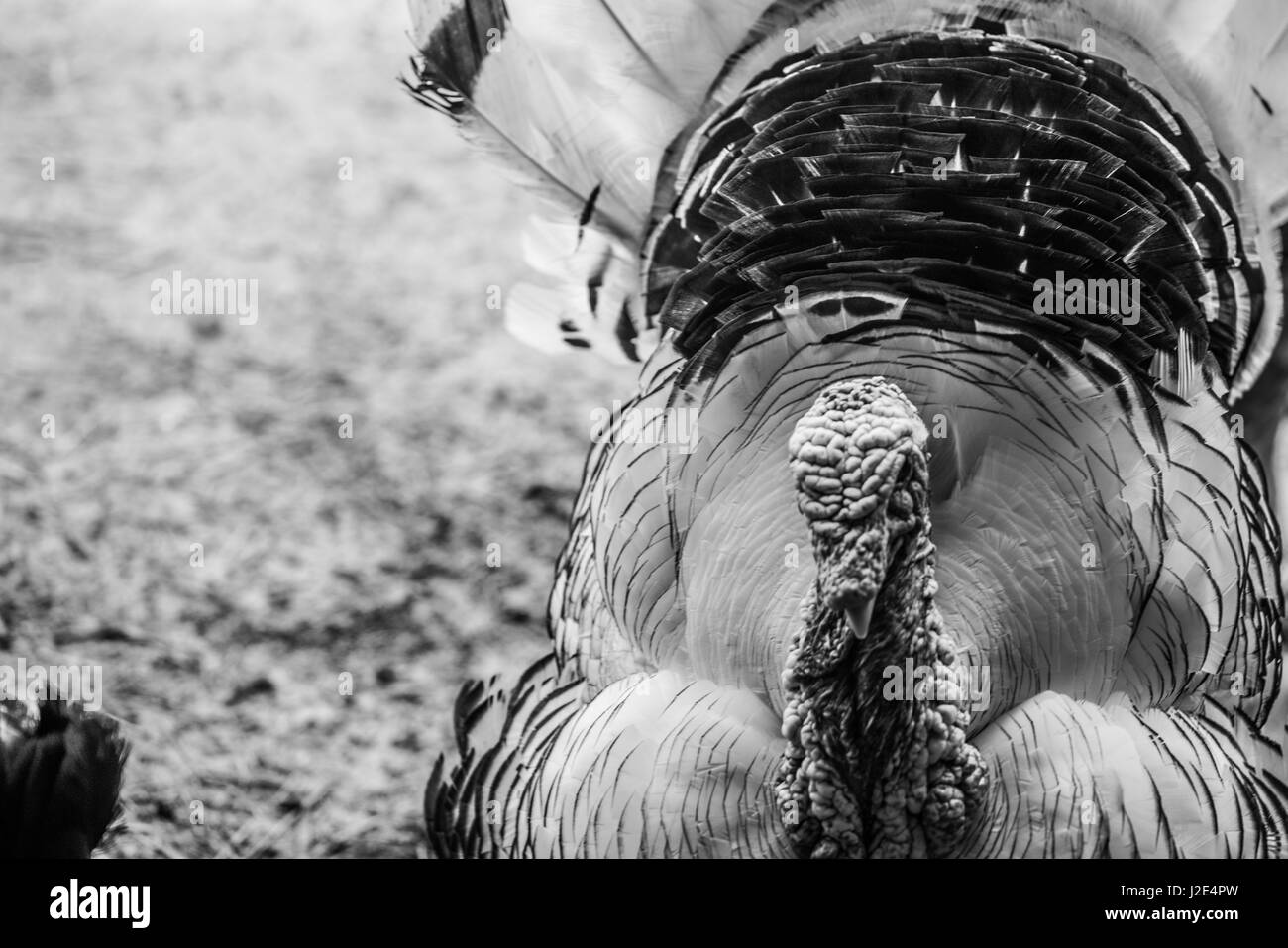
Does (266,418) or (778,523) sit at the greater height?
(266,418)

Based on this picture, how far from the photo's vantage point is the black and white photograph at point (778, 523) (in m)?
1.28

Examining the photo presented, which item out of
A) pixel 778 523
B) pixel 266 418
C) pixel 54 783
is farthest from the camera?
pixel 266 418

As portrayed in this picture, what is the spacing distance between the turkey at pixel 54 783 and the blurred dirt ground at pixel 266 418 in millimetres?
367

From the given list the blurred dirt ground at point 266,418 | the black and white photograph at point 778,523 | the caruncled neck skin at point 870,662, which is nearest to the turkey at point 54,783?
the black and white photograph at point 778,523

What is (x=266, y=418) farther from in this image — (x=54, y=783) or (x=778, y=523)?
(x=778, y=523)

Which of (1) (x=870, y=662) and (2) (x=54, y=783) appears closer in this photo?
(1) (x=870, y=662)

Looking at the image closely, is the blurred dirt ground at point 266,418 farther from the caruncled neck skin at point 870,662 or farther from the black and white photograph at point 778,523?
the caruncled neck skin at point 870,662

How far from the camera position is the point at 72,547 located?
2.20 meters

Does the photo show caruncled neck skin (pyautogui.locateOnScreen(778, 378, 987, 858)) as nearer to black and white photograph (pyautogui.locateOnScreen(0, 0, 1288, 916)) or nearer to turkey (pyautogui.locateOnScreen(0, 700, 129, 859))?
black and white photograph (pyautogui.locateOnScreen(0, 0, 1288, 916))

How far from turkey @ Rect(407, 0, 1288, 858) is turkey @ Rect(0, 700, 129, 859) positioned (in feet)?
1.52

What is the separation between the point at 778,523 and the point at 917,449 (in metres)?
0.27

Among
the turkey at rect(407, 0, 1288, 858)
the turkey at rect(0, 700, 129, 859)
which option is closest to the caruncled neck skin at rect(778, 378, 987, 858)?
the turkey at rect(407, 0, 1288, 858)

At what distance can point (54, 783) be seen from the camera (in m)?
1.52

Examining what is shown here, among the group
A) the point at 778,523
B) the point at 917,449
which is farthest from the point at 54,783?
the point at 917,449
